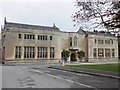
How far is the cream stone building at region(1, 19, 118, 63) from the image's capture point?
171 ft

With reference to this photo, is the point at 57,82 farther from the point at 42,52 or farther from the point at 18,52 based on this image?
the point at 42,52

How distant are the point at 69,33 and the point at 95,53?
1043cm

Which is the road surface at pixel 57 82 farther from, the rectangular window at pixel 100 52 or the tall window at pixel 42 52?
the rectangular window at pixel 100 52

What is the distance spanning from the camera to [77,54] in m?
62.3

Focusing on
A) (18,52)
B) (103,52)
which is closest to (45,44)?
(18,52)

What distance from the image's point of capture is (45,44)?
56250 mm

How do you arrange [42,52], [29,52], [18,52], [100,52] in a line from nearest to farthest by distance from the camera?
[18,52], [29,52], [42,52], [100,52]

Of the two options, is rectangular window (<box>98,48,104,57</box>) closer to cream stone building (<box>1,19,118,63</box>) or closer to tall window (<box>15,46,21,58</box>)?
cream stone building (<box>1,19,118,63</box>)

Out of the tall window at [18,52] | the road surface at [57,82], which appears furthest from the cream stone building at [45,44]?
the road surface at [57,82]

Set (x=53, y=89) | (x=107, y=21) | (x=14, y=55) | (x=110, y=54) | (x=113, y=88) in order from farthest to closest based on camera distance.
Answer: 1. (x=110, y=54)
2. (x=14, y=55)
3. (x=107, y=21)
4. (x=113, y=88)
5. (x=53, y=89)

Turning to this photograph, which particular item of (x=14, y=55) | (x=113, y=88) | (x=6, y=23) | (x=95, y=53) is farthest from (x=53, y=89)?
(x=95, y=53)

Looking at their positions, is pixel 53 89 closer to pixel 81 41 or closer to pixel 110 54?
pixel 81 41

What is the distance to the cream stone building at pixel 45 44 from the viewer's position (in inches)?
2048

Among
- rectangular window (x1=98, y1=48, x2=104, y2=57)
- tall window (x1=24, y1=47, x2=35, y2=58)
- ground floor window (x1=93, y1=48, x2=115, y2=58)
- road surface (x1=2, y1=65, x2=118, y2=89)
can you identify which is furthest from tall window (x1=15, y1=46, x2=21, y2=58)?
road surface (x1=2, y1=65, x2=118, y2=89)
